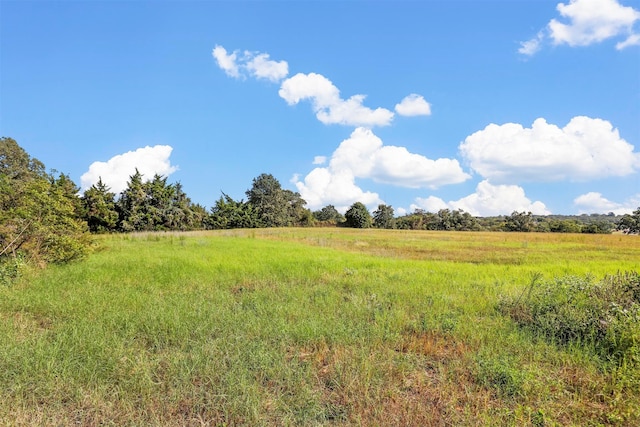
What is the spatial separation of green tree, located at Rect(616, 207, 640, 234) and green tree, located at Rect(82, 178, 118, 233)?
3563 inches

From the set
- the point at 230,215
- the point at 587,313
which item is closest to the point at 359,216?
the point at 230,215

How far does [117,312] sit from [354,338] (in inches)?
173

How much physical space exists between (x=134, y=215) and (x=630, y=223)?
9044 centimetres

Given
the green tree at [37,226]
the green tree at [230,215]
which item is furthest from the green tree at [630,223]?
the green tree at [37,226]

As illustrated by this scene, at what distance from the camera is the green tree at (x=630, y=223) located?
200 ft

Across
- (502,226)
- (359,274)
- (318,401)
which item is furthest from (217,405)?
(502,226)

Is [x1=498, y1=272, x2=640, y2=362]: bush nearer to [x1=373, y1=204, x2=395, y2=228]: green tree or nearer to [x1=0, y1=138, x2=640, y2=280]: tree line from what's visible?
[x1=0, y1=138, x2=640, y2=280]: tree line

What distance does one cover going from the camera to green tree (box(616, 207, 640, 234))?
60941mm

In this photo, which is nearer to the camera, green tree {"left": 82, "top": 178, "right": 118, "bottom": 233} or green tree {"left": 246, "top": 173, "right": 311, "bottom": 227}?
green tree {"left": 82, "top": 178, "right": 118, "bottom": 233}

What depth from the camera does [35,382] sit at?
3.63 m

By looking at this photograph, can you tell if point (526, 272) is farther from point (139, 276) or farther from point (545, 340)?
point (139, 276)

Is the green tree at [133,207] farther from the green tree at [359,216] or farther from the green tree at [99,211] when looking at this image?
the green tree at [359,216]

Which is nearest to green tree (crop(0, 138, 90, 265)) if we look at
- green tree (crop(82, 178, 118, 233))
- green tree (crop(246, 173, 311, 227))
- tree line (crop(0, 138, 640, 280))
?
tree line (crop(0, 138, 640, 280))

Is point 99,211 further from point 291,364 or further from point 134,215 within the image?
point 291,364
